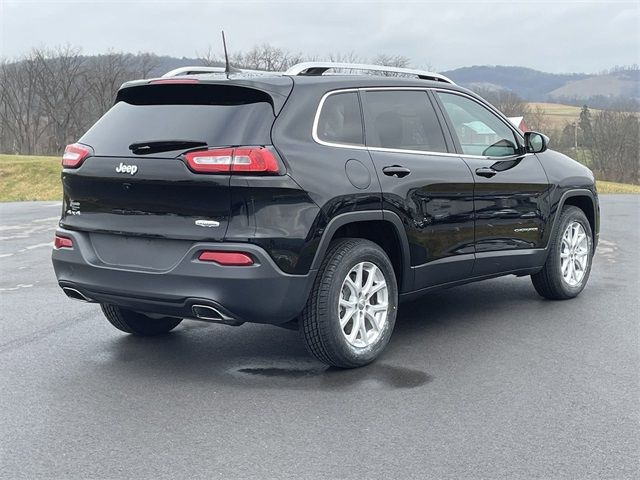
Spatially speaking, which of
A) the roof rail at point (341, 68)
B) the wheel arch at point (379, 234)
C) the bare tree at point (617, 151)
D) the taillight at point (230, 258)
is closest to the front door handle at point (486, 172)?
the roof rail at point (341, 68)

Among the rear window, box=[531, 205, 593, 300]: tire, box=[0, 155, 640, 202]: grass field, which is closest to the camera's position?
the rear window

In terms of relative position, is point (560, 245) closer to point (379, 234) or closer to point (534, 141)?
point (534, 141)

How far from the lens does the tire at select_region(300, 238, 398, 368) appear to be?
15.5ft

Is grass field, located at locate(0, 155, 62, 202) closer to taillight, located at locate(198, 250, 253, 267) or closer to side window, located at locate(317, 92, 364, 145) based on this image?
side window, located at locate(317, 92, 364, 145)

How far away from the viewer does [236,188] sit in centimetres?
436

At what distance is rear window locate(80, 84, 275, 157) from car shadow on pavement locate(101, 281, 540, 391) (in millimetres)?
1371

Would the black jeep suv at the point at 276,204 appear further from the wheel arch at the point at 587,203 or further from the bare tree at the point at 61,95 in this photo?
the bare tree at the point at 61,95

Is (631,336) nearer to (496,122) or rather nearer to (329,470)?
(496,122)

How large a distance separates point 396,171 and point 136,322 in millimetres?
2147

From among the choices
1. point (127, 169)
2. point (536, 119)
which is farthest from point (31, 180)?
point (536, 119)

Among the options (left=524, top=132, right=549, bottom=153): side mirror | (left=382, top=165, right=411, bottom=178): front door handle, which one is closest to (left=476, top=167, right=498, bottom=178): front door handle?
(left=524, top=132, right=549, bottom=153): side mirror

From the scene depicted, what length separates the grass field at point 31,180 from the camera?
37.4 m

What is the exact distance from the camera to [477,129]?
6.27 m

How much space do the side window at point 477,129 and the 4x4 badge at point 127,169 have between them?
245cm
